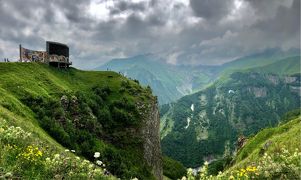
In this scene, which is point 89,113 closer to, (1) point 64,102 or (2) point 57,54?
(1) point 64,102

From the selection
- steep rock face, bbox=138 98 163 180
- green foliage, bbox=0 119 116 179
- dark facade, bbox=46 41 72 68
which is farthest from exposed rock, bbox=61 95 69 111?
green foliage, bbox=0 119 116 179

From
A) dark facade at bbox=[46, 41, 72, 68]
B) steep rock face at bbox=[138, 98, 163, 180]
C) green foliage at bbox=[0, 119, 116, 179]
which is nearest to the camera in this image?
green foliage at bbox=[0, 119, 116, 179]

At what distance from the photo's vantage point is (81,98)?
93000 millimetres

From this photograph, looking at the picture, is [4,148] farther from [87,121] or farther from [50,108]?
[87,121]

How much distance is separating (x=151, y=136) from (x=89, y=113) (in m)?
22.6

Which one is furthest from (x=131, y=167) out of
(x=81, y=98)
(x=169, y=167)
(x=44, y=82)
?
(x=169, y=167)

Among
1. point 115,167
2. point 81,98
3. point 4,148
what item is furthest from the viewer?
point 81,98

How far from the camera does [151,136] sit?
103 metres

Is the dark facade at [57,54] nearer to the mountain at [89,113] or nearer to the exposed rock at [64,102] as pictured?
the mountain at [89,113]

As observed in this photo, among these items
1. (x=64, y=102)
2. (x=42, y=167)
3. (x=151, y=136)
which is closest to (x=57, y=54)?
(x=64, y=102)

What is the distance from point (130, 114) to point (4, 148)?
84.6 m

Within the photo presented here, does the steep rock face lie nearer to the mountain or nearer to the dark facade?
the mountain

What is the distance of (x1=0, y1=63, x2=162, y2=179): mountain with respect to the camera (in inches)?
2751

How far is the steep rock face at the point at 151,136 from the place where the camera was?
318 ft
